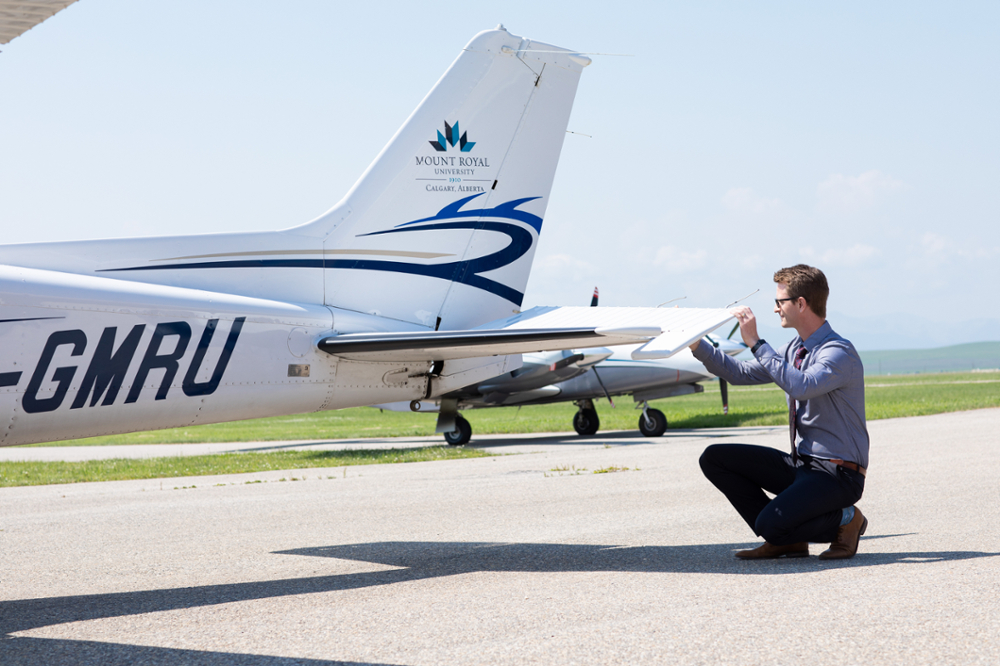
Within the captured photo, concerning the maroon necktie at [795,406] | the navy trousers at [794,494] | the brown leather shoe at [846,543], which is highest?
the maroon necktie at [795,406]

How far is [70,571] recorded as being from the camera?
555cm

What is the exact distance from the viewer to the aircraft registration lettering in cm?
489

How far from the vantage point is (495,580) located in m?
4.90

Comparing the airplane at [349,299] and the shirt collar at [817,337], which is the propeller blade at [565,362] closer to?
the airplane at [349,299]

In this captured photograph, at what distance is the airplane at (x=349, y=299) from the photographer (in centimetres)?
503

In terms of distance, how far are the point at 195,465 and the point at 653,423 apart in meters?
11.1

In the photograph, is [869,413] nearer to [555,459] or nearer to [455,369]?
[555,459]

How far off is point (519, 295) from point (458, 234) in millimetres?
Answer: 771

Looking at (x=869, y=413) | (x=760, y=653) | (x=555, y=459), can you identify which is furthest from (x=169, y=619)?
(x=869, y=413)

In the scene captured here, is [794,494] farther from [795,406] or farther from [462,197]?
[462,197]

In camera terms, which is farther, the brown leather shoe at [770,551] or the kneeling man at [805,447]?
the brown leather shoe at [770,551]

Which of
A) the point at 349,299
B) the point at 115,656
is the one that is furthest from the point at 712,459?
the point at 115,656

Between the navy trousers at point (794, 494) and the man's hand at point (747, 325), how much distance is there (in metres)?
0.75

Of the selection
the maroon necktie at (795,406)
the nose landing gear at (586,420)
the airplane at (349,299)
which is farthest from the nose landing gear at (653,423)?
the maroon necktie at (795,406)
